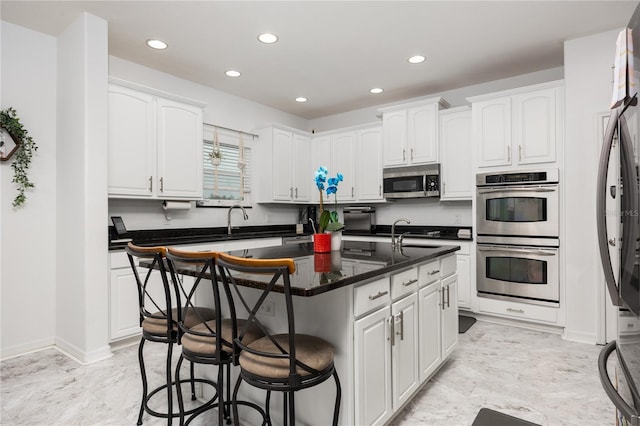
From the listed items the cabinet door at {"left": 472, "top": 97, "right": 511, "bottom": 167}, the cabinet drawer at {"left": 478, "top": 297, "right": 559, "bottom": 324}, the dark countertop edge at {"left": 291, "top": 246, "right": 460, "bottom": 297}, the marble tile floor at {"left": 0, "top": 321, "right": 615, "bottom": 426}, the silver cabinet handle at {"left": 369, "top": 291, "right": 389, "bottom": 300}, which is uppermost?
the cabinet door at {"left": 472, "top": 97, "right": 511, "bottom": 167}

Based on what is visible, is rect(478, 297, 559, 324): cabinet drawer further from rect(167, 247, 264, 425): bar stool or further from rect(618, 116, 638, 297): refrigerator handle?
rect(618, 116, 638, 297): refrigerator handle

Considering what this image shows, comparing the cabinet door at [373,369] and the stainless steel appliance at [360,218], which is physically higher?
the stainless steel appliance at [360,218]

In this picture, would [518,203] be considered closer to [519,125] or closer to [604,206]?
[519,125]

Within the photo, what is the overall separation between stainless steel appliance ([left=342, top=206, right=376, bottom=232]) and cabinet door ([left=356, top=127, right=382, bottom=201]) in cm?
17

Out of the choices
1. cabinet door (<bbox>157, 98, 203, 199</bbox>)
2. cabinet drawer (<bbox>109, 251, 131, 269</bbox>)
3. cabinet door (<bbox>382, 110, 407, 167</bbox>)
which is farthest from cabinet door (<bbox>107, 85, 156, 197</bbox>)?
cabinet door (<bbox>382, 110, 407, 167</bbox>)

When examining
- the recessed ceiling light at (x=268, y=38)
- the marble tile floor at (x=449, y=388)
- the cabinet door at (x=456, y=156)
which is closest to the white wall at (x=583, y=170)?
the marble tile floor at (x=449, y=388)

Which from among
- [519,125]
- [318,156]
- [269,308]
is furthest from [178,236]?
[519,125]

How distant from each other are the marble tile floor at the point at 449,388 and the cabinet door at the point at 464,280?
0.85 metres

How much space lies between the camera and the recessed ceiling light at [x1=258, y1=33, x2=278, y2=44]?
3322 mm

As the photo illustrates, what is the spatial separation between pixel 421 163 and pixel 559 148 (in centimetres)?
150

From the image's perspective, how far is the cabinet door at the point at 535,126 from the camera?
362cm

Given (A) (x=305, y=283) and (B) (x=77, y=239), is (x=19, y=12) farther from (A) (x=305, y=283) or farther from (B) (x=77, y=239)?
(A) (x=305, y=283)

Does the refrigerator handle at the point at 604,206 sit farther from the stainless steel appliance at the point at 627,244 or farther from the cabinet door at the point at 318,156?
the cabinet door at the point at 318,156

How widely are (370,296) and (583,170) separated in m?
2.86
